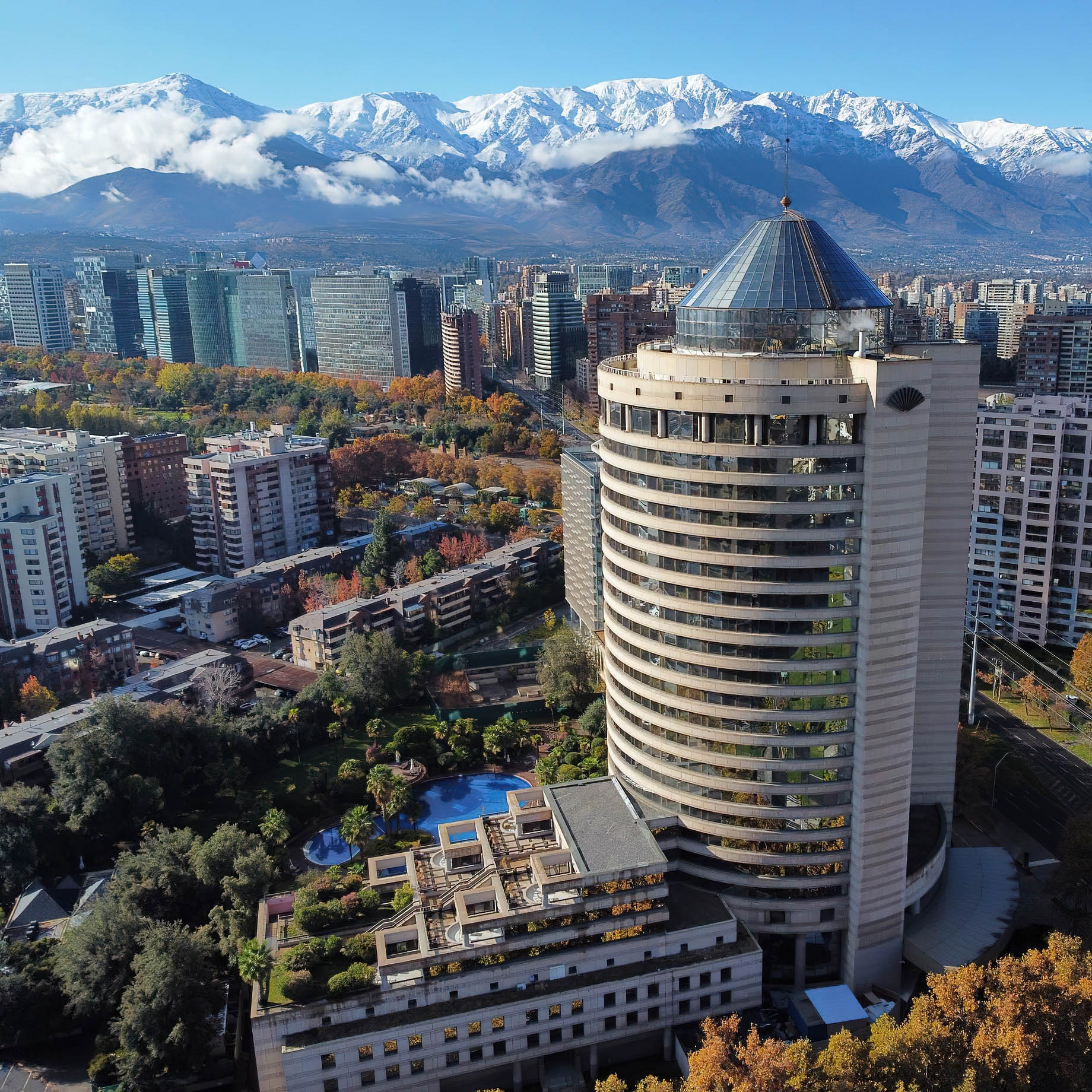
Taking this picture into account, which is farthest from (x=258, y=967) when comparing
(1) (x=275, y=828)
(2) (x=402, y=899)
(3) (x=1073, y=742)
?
(3) (x=1073, y=742)

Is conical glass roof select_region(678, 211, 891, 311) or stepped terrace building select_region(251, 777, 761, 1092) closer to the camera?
stepped terrace building select_region(251, 777, 761, 1092)

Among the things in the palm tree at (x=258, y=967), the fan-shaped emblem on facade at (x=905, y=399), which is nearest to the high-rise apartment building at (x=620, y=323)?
the fan-shaped emblem on facade at (x=905, y=399)

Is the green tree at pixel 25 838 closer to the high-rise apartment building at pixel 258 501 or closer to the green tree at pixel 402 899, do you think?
the green tree at pixel 402 899

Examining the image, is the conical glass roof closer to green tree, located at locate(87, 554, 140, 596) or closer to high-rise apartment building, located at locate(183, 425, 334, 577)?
high-rise apartment building, located at locate(183, 425, 334, 577)

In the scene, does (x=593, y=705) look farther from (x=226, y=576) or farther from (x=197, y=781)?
(x=226, y=576)

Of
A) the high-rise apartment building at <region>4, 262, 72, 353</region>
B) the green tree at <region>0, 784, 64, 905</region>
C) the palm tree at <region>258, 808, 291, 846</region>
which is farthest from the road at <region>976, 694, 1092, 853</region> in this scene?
the high-rise apartment building at <region>4, 262, 72, 353</region>

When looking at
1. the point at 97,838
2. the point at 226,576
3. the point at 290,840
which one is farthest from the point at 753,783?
the point at 226,576

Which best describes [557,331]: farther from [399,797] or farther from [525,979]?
[525,979]
